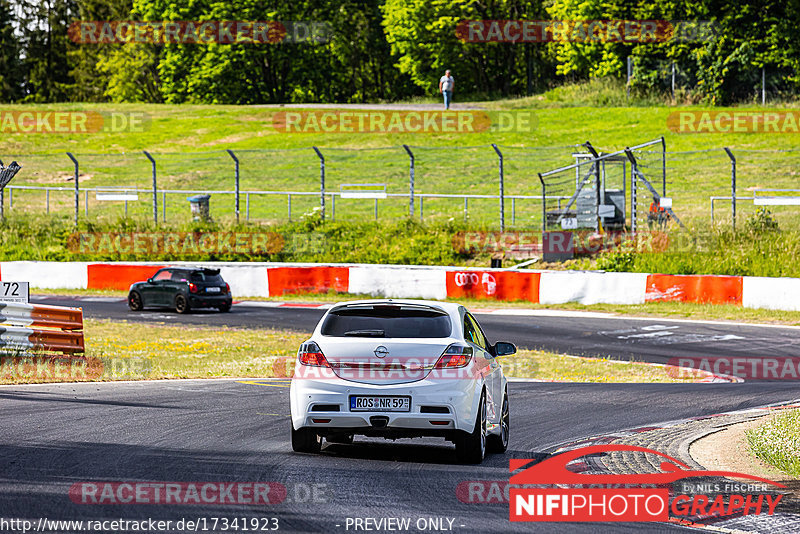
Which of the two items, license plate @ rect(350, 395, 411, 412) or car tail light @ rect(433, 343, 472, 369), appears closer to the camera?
license plate @ rect(350, 395, 411, 412)

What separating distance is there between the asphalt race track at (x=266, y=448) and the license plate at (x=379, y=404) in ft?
1.58

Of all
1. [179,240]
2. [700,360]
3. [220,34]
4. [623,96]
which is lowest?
[700,360]

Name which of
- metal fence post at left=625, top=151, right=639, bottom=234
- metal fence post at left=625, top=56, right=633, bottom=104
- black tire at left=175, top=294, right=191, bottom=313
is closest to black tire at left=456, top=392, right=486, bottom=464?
black tire at left=175, top=294, right=191, bottom=313

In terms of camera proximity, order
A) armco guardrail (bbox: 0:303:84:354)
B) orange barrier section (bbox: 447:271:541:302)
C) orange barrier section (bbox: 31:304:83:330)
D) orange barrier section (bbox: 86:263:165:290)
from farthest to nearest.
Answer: orange barrier section (bbox: 86:263:165:290) < orange barrier section (bbox: 447:271:541:302) < orange barrier section (bbox: 31:304:83:330) < armco guardrail (bbox: 0:303:84:354)

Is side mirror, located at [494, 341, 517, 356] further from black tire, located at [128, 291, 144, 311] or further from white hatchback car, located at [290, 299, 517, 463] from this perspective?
black tire, located at [128, 291, 144, 311]

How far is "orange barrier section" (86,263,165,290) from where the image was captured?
3175cm

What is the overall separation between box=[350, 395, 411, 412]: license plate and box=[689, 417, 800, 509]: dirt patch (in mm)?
2588

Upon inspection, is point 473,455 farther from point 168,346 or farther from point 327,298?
point 327,298

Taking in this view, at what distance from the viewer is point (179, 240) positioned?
33219 millimetres

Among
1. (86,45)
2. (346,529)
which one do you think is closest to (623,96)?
(346,529)

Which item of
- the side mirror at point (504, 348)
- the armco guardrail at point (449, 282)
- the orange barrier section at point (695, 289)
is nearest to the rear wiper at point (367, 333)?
the side mirror at point (504, 348)

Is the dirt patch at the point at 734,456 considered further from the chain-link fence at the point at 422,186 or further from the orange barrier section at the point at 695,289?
the chain-link fence at the point at 422,186

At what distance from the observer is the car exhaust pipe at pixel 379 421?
9242 millimetres

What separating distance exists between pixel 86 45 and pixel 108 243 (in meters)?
71.7
